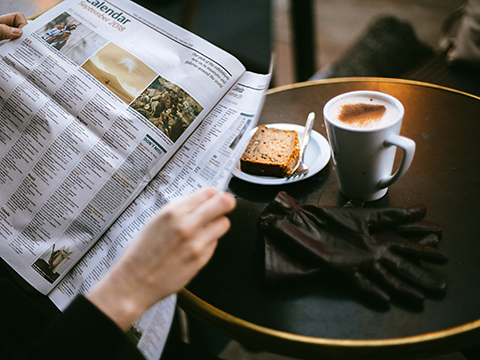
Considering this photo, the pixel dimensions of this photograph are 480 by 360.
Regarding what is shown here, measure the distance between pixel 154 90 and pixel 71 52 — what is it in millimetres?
189

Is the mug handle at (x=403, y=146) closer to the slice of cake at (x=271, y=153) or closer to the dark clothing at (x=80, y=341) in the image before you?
the slice of cake at (x=271, y=153)

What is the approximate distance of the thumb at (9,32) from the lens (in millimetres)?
710

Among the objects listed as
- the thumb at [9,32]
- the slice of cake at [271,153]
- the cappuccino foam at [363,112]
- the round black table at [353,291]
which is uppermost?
the thumb at [9,32]

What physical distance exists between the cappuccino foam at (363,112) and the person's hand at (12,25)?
2.01 feet

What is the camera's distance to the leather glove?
0.52m

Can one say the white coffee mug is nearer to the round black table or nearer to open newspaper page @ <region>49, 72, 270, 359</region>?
the round black table

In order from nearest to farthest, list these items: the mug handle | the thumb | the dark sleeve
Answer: the dark sleeve
the mug handle
the thumb

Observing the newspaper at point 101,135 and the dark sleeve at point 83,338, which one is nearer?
the dark sleeve at point 83,338

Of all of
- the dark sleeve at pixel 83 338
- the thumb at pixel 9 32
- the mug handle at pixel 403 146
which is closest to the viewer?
the dark sleeve at pixel 83 338

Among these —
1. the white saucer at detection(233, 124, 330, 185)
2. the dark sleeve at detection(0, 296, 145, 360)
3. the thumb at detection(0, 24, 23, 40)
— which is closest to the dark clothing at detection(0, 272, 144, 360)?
the dark sleeve at detection(0, 296, 145, 360)

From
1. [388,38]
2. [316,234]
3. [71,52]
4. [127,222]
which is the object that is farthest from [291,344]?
[388,38]

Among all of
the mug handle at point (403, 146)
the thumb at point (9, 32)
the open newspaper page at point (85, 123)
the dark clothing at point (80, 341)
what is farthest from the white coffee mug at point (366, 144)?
the thumb at point (9, 32)

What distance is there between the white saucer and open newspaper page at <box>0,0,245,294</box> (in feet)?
0.49

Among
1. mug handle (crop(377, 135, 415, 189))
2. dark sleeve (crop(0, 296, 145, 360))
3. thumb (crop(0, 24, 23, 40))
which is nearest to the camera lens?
dark sleeve (crop(0, 296, 145, 360))
